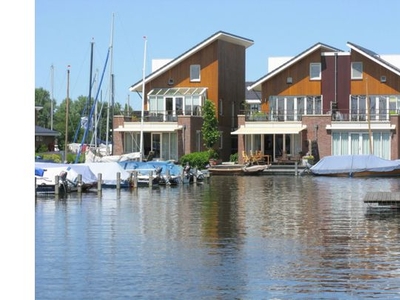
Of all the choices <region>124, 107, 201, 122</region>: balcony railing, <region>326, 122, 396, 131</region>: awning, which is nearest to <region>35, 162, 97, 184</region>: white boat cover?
<region>124, 107, 201, 122</region>: balcony railing

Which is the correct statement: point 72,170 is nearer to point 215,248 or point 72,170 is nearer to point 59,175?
point 59,175

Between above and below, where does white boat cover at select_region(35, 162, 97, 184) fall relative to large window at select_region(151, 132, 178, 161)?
below

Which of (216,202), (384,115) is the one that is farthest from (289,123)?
(216,202)

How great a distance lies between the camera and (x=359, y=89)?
64000mm

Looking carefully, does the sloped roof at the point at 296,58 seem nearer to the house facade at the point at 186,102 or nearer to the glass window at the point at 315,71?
the glass window at the point at 315,71

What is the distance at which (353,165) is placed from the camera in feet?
180

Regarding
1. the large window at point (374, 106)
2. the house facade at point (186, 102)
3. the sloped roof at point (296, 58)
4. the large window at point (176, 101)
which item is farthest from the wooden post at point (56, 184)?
the sloped roof at point (296, 58)

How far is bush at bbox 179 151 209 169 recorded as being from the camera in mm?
58938

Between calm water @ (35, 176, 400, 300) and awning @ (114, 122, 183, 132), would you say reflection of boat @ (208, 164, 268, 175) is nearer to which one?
awning @ (114, 122, 183, 132)

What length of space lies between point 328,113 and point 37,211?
122 ft

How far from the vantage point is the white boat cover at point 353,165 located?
54188 mm

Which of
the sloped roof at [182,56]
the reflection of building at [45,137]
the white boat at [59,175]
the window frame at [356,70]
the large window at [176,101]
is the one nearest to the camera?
the white boat at [59,175]

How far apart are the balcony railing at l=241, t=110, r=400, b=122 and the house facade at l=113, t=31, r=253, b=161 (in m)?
3.78
